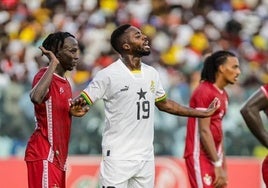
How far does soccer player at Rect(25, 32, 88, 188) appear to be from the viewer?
9086mm

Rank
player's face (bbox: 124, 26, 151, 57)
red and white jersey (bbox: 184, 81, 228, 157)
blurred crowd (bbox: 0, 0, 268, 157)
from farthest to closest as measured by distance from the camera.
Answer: blurred crowd (bbox: 0, 0, 268, 157) < red and white jersey (bbox: 184, 81, 228, 157) < player's face (bbox: 124, 26, 151, 57)

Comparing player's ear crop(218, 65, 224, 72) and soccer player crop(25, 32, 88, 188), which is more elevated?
player's ear crop(218, 65, 224, 72)

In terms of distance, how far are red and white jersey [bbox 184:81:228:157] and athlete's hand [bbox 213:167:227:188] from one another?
243 mm

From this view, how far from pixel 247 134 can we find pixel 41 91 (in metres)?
7.42

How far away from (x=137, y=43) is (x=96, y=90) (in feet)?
2.02

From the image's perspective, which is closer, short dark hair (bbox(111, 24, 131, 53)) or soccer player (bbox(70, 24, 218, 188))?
soccer player (bbox(70, 24, 218, 188))

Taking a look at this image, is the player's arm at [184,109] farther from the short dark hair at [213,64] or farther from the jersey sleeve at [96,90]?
the short dark hair at [213,64]

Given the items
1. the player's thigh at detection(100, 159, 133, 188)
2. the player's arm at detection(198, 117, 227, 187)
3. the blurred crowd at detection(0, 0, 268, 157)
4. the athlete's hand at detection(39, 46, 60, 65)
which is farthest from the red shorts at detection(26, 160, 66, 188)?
the blurred crowd at detection(0, 0, 268, 157)

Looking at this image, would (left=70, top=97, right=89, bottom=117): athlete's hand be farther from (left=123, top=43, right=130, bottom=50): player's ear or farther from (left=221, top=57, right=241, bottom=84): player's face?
(left=221, top=57, right=241, bottom=84): player's face

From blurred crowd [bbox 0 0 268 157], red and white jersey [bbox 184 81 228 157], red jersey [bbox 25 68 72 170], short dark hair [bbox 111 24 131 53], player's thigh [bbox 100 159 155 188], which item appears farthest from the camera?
blurred crowd [bbox 0 0 268 157]

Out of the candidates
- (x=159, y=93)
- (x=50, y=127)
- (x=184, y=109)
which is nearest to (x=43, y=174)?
(x=50, y=127)

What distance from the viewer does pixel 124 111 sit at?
30.8 ft

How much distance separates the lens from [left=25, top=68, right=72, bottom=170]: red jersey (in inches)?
358

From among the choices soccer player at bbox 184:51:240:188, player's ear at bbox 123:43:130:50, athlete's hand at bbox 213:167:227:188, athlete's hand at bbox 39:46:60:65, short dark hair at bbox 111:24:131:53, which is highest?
short dark hair at bbox 111:24:131:53
